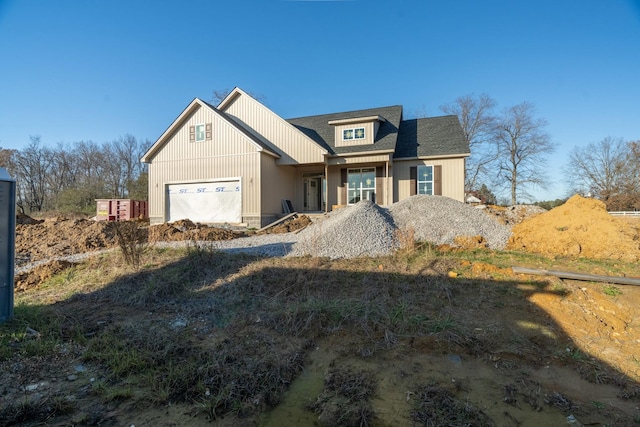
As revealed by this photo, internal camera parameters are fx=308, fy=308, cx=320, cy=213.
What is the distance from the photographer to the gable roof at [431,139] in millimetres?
15326

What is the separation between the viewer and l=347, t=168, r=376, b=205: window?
53.7ft

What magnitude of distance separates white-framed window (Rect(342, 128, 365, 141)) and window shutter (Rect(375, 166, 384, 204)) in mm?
1974

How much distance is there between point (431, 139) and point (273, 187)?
347 inches

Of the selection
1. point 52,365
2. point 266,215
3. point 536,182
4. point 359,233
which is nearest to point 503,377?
point 52,365

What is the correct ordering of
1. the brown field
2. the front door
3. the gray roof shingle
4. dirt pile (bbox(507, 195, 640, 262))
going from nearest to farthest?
1. the brown field
2. dirt pile (bbox(507, 195, 640, 262))
3. the gray roof shingle
4. the front door

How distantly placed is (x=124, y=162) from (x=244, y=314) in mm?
43959

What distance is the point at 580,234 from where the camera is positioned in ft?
25.1

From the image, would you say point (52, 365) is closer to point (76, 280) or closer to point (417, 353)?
point (417, 353)

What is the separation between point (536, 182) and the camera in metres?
30.4

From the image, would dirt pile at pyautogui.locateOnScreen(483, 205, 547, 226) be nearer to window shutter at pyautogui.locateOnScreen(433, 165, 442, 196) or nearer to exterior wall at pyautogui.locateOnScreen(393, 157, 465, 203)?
exterior wall at pyautogui.locateOnScreen(393, 157, 465, 203)

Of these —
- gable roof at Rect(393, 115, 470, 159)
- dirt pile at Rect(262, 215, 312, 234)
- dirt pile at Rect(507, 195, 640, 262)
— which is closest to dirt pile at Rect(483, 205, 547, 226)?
dirt pile at Rect(507, 195, 640, 262)

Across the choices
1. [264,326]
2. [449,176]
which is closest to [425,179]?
[449,176]

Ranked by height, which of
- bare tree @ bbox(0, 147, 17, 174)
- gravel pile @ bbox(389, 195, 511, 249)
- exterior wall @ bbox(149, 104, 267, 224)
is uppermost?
bare tree @ bbox(0, 147, 17, 174)

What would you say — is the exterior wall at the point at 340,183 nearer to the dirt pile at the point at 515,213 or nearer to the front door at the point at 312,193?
the front door at the point at 312,193
